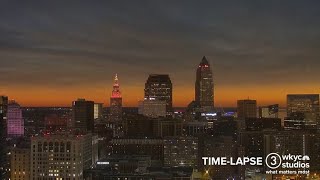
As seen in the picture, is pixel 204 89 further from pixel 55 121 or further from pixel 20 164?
pixel 20 164

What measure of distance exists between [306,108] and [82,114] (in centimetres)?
1226

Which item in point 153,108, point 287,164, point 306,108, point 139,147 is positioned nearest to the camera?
point 287,164

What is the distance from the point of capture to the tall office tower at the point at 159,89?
3566 centimetres

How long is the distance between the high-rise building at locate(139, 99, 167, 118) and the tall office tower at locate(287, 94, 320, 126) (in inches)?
516

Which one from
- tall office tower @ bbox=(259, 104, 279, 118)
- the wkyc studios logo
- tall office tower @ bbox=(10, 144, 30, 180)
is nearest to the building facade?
tall office tower @ bbox=(259, 104, 279, 118)

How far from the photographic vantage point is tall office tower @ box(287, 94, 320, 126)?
734 inches

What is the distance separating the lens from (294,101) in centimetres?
1891

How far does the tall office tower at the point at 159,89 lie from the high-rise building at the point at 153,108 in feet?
1.20

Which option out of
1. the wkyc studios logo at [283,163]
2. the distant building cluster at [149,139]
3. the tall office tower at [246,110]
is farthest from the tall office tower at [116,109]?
the wkyc studios logo at [283,163]

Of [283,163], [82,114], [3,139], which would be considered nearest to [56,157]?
[3,139]

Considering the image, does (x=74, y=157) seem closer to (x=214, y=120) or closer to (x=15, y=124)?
(x=15, y=124)

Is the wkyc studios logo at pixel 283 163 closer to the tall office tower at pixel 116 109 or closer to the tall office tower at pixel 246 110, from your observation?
the tall office tower at pixel 246 110

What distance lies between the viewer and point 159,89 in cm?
3653

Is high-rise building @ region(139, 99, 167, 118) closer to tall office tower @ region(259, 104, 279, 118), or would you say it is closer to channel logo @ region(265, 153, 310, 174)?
tall office tower @ region(259, 104, 279, 118)
